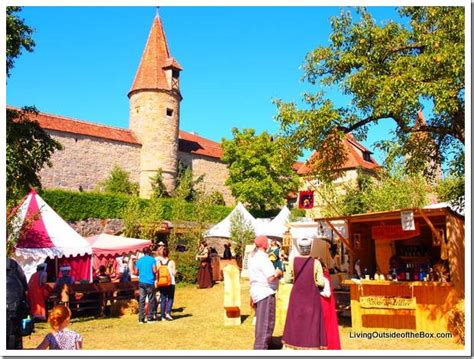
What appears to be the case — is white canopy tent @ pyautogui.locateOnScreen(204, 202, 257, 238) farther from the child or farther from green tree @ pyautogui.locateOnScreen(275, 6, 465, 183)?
the child

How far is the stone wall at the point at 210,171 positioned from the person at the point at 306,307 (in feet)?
121

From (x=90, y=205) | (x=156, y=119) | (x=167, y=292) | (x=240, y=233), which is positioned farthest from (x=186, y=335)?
(x=156, y=119)

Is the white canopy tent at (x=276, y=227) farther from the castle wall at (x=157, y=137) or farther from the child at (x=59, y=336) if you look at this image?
the child at (x=59, y=336)

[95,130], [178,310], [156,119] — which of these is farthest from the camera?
[156,119]

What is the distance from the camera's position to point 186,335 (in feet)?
29.2

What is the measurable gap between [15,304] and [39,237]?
256 inches

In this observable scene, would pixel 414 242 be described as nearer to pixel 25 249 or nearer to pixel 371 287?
pixel 371 287

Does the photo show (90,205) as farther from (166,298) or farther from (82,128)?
(166,298)

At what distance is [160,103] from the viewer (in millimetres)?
39188

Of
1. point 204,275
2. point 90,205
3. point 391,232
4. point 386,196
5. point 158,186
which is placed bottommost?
point 204,275

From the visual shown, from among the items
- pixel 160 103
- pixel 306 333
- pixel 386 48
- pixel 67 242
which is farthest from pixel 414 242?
pixel 160 103

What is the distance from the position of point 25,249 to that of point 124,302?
2.59 m

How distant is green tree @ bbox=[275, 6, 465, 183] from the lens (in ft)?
28.2

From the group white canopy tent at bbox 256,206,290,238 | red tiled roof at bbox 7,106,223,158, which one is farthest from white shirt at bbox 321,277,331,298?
red tiled roof at bbox 7,106,223,158
